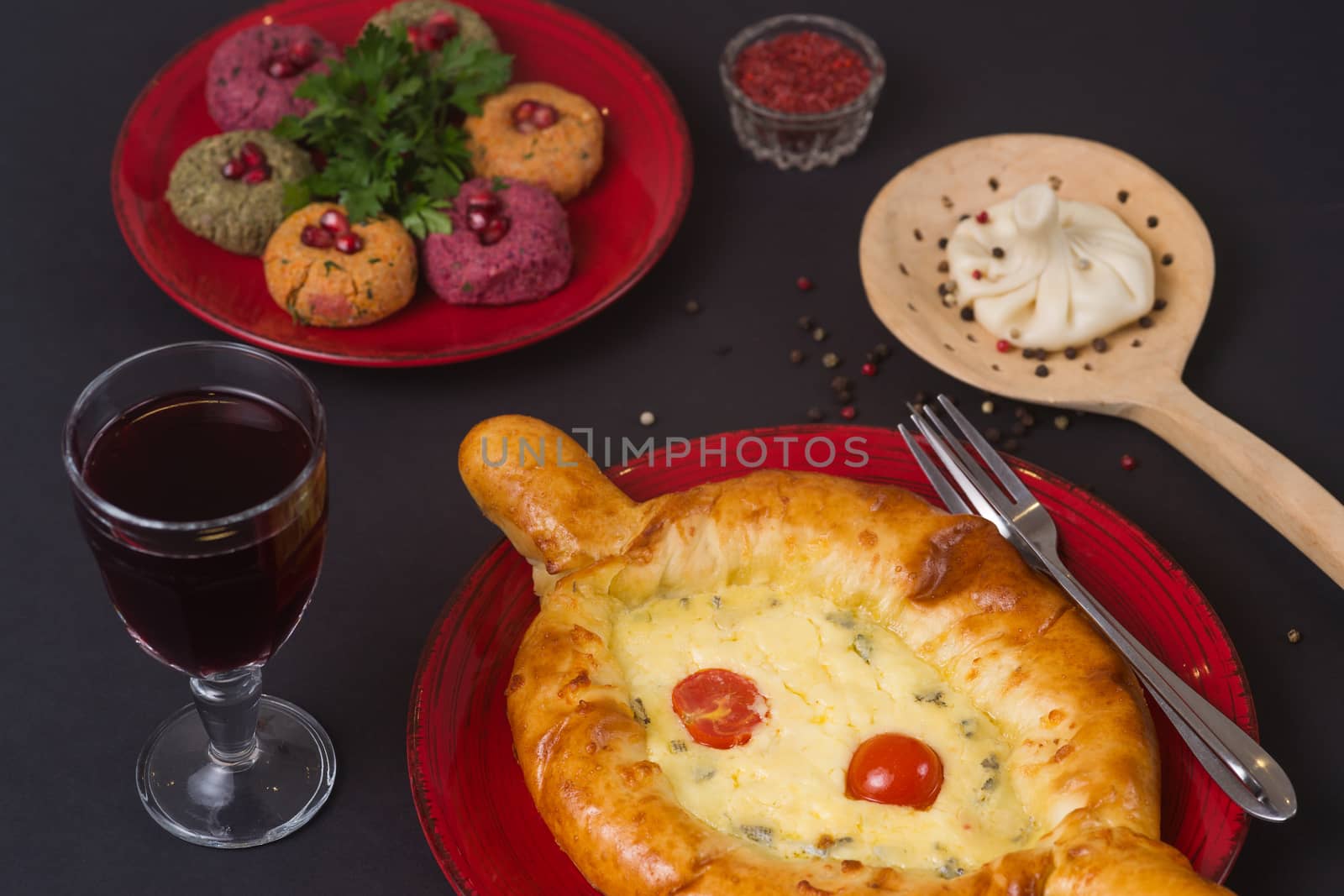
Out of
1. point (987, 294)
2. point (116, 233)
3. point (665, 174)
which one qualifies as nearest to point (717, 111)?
point (665, 174)

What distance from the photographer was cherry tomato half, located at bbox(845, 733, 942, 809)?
3.38 meters

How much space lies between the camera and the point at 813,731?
3539mm

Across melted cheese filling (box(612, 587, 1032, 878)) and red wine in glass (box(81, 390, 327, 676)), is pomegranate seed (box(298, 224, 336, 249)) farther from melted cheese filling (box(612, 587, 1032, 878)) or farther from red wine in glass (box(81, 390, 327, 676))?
melted cheese filling (box(612, 587, 1032, 878))

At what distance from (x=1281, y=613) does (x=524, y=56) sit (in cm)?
363

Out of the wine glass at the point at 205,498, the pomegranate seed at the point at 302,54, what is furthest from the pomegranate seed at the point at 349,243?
the wine glass at the point at 205,498

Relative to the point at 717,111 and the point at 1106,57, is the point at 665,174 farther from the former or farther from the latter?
the point at 1106,57

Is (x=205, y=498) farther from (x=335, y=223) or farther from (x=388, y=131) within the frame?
(x=388, y=131)

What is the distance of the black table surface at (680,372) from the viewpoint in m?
3.89

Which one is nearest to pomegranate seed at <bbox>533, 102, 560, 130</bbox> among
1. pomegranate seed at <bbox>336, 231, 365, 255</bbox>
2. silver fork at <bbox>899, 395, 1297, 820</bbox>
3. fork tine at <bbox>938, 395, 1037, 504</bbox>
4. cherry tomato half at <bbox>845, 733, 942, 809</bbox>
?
pomegranate seed at <bbox>336, 231, 365, 255</bbox>

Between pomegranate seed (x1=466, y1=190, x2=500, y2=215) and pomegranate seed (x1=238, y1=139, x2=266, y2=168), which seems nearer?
pomegranate seed (x1=466, y1=190, x2=500, y2=215)

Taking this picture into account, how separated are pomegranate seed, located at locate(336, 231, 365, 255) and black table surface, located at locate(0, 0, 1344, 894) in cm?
42

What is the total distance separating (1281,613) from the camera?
434 centimetres

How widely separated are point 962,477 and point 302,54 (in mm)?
3113

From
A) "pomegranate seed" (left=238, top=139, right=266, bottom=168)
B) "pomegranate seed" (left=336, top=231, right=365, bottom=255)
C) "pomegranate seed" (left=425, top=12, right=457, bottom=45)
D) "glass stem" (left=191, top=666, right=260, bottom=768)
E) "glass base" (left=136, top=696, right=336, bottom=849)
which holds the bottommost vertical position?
"glass base" (left=136, top=696, right=336, bottom=849)
